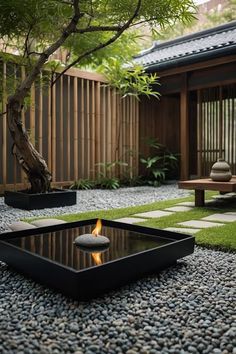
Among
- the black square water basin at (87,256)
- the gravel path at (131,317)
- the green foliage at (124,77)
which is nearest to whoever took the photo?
the gravel path at (131,317)

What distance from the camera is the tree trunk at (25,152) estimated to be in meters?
3.84

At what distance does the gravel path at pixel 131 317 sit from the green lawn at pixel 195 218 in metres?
0.52

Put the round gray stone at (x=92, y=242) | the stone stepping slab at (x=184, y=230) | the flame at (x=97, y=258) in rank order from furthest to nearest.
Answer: the stone stepping slab at (x=184, y=230) < the round gray stone at (x=92, y=242) < the flame at (x=97, y=258)

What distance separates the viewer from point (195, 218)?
3219 millimetres

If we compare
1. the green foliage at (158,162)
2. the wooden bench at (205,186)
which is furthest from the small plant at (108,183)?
the wooden bench at (205,186)

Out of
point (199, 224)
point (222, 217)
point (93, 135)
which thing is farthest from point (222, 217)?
point (93, 135)

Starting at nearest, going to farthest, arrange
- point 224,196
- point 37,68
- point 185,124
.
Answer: point 37,68 < point 224,196 < point 185,124

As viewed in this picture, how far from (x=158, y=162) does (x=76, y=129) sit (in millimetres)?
2275

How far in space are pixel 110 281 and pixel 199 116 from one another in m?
6.26

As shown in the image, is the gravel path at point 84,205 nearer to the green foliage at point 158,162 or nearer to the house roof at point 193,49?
the green foliage at point 158,162

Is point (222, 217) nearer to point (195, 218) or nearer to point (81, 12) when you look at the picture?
point (195, 218)

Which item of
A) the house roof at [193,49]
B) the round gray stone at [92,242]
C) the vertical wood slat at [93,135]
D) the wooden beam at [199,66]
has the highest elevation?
the house roof at [193,49]

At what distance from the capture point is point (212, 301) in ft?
4.85

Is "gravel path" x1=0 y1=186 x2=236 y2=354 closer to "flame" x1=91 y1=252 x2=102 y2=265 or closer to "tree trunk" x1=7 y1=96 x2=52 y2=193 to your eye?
"flame" x1=91 y1=252 x2=102 y2=265
